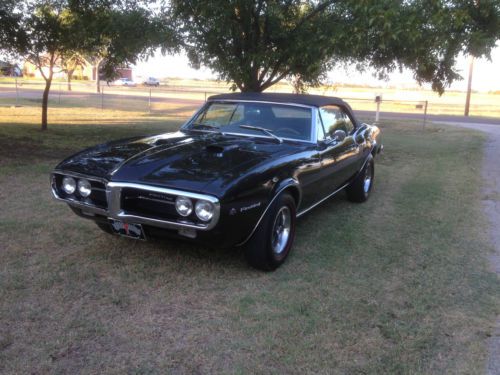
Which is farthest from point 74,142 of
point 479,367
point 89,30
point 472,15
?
point 479,367

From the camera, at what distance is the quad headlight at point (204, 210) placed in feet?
11.8

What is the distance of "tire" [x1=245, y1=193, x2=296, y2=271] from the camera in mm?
4070

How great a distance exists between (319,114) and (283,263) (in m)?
1.81

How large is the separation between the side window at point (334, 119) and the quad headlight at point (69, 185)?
108 inches

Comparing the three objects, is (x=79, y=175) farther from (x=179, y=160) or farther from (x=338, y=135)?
(x=338, y=135)

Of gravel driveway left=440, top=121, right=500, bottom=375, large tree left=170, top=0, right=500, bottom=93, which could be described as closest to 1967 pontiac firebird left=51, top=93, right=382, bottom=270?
gravel driveway left=440, top=121, right=500, bottom=375

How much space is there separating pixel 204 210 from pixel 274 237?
967mm

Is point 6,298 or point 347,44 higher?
point 347,44

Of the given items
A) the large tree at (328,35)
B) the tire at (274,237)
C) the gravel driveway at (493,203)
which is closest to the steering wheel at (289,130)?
the tire at (274,237)

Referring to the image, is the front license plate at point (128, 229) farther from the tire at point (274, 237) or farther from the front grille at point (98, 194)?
the tire at point (274, 237)

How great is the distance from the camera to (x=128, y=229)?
3.96 meters

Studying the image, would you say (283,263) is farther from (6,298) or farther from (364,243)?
(6,298)

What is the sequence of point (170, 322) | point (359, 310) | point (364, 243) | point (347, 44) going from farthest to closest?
1. point (347, 44)
2. point (364, 243)
3. point (359, 310)
4. point (170, 322)

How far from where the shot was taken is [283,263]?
448 centimetres
